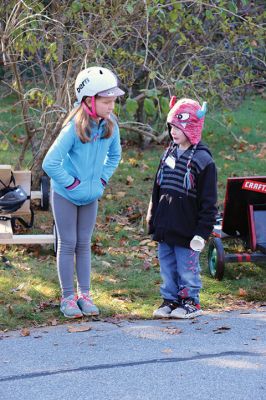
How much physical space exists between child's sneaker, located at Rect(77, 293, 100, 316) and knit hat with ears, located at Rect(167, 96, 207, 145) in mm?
1367

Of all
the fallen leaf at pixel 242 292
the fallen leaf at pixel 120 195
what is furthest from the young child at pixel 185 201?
the fallen leaf at pixel 120 195

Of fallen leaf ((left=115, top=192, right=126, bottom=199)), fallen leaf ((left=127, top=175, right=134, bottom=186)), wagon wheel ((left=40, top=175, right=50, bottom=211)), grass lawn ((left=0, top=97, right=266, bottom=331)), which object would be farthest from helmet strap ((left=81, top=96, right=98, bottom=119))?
fallen leaf ((left=127, top=175, right=134, bottom=186))

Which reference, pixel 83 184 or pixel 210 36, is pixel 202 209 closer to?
pixel 83 184

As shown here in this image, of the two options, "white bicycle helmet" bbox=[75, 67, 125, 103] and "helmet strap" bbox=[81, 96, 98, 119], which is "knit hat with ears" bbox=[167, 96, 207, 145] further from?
"helmet strap" bbox=[81, 96, 98, 119]

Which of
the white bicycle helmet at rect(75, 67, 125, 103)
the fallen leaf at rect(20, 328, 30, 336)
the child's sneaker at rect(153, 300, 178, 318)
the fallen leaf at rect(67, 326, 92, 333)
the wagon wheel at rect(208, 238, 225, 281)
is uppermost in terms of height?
the white bicycle helmet at rect(75, 67, 125, 103)

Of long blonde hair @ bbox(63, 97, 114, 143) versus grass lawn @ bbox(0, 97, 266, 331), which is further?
grass lawn @ bbox(0, 97, 266, 331)

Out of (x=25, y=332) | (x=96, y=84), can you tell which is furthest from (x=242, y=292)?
(x=96, y=84)

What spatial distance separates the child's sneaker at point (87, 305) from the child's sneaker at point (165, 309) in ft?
1.43

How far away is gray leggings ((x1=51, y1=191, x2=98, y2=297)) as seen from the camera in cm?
577

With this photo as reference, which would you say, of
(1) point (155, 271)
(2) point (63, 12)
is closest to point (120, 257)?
(1) point (155, 271)

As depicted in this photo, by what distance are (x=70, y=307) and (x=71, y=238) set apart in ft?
1.61

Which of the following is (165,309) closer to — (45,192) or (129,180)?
(45,192)

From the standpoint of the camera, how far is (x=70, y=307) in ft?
19.0

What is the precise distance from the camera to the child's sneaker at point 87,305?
19.2ft
